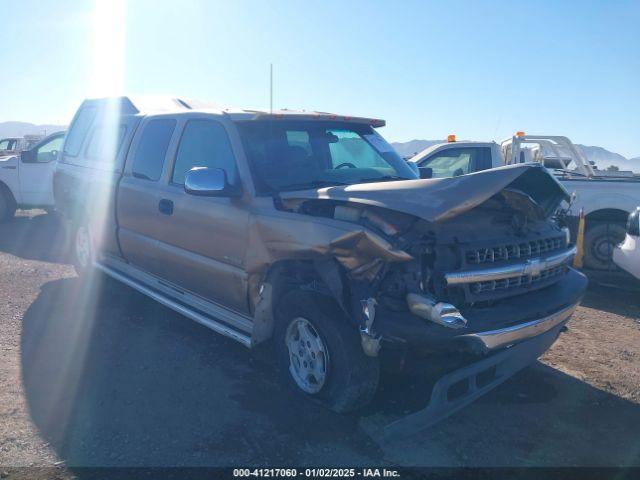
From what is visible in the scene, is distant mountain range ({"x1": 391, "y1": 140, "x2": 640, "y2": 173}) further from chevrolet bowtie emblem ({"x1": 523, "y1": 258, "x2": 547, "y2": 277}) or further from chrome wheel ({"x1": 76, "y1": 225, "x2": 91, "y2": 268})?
chevrolet bowtie emblem ({"x1": 523, "y1": 258, "x2": 547, "y2": 277})

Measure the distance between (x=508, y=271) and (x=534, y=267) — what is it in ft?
0.97

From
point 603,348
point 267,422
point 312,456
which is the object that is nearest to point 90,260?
point 267,422

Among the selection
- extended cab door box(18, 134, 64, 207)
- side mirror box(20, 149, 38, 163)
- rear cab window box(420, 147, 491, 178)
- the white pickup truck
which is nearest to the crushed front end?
the white pickup truck

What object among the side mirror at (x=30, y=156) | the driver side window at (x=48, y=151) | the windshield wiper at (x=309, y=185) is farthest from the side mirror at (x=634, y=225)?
the driver side window at (x=48, y=151)

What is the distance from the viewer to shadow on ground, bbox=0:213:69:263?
342 inches

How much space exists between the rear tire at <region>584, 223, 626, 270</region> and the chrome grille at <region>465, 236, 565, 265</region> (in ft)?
14.9

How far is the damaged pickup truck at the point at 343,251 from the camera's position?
3.07m

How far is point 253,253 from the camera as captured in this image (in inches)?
153

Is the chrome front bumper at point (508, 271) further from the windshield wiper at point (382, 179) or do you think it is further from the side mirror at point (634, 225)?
the side mirror at point (634, 225)

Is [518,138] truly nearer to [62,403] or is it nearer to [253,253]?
[253,253]

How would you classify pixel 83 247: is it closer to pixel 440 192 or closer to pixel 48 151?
pixel 440 192

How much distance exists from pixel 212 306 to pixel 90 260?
276 centimetres

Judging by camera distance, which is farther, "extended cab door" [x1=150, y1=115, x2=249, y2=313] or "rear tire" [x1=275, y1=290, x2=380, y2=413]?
"extended cab door" [x1=150, y1=115, x2=249, y2=313]

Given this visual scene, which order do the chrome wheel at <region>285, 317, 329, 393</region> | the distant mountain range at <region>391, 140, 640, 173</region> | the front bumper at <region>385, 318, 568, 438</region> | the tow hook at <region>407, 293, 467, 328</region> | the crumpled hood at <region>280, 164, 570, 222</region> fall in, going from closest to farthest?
the tow hook at <region>407, 293, 467, 328</region> → the crumpled hood at <region>280, 164, 570, 222</region> → the front bumper at <region>385, 318, 568, 438</region> → the chrome wheel at <region>285, 317, 329, 393</region> → the distant mountain range at <region>391, 140, 640, 173</region>
